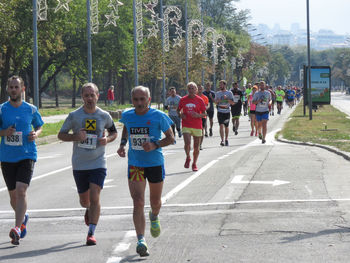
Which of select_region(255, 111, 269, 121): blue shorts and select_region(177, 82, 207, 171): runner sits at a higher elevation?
select_region(177, 82, 207, 171): runner

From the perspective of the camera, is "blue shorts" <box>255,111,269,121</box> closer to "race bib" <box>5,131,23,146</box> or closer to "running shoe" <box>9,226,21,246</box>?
"race bib" <box>5,131,23,146</box>

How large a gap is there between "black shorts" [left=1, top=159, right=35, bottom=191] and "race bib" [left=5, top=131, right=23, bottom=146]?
8.0 inches

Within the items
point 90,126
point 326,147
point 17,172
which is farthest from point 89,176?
point 326,147

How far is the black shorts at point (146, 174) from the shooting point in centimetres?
762

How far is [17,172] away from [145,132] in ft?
5.48

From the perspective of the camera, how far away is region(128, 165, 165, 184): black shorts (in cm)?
762

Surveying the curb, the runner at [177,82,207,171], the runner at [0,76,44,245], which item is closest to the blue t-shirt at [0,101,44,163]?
the runner at [0,76,44,245]

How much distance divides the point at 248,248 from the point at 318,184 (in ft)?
18.1

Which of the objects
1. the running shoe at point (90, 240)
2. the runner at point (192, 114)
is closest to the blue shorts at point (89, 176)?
the running shoe at point (90, 240)

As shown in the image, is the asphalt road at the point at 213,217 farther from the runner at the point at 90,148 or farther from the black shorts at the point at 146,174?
the black shorts at the point at 146,174

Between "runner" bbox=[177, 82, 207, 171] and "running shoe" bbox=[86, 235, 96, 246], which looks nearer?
"running shoe" bbox=[86, 235, 96, 246]

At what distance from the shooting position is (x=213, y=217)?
31.2 ft

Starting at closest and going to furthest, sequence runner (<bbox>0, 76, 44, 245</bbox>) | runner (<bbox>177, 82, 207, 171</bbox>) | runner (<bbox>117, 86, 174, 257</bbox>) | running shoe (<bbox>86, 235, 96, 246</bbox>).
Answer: runner (<bbox>117, 86, 174, 257</bbox>) → running shoe (<bbox>86, 235, 96, 246</bbox>) → runner (<bbox>0, 76, 44, 245</bbox>) → runner (<bbox>177, 82, 207, 171</bbox>)

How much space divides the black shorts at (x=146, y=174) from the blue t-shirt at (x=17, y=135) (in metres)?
1.38
